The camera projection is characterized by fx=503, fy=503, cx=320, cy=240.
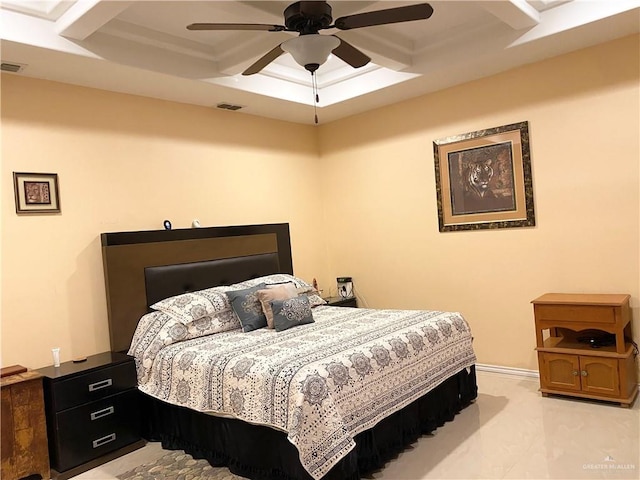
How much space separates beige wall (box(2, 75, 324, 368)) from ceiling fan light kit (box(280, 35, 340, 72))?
1.82 m

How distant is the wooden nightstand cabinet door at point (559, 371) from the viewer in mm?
3537

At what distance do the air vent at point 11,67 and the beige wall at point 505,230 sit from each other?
3.04 meters

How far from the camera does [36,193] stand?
344 cm

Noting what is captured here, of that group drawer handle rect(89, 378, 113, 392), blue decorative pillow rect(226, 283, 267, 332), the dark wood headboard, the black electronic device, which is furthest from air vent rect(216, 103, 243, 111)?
the black electronic device

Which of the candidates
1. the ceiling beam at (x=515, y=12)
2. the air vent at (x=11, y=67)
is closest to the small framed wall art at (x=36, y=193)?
the air vent at (x=11, y=67)

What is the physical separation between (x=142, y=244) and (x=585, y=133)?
3.46 meters

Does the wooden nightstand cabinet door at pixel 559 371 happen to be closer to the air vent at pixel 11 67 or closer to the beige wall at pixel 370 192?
the beige wall at pixel 370 192

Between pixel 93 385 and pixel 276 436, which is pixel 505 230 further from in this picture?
pixel 93 385

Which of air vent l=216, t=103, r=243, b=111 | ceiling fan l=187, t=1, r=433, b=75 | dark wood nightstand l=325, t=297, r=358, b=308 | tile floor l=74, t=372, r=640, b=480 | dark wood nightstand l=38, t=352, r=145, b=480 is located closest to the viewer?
ceiling fan l=187, t=1, r=433, b=75

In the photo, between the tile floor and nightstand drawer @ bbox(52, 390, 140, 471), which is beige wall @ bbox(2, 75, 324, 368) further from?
the tile floor

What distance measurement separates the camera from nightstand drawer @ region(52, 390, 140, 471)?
303 cm

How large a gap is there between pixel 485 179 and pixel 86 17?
3.20m

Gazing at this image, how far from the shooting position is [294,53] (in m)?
2.79

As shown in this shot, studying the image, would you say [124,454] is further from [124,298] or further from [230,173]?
[230,173]
